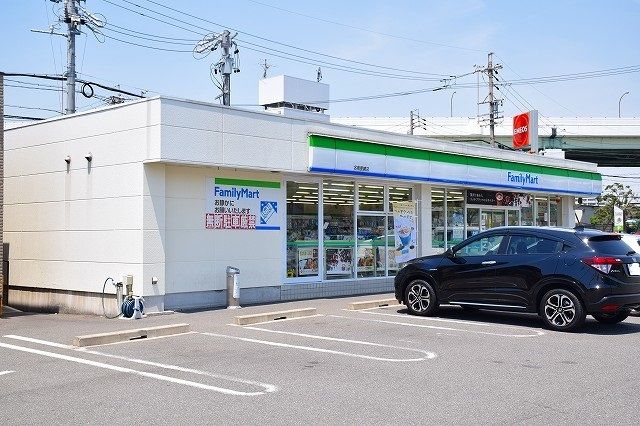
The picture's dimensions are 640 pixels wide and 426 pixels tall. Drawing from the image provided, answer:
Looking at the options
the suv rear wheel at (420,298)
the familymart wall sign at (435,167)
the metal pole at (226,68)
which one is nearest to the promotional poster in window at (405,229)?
the familymart wall sign at (435,167)

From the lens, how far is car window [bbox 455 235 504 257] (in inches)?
483

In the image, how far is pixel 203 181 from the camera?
14.6 m

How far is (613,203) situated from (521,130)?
157ft

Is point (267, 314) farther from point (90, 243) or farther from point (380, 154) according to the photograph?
point (380, 154)

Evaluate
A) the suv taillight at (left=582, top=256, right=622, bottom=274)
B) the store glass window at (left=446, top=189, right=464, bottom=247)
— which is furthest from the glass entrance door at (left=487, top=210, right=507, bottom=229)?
the suv taillight at (left=582, top=256, right=622, bottom=274)

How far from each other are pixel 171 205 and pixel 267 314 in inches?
125

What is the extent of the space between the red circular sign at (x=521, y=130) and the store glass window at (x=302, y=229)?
1626cm

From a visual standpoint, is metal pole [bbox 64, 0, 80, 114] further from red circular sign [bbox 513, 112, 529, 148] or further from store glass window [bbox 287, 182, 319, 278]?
red circular sign [bbox 513, 112, 529, 148]

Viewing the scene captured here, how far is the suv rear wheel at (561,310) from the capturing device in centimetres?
1087

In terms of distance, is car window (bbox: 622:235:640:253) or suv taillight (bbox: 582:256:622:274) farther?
car window (bbox: 622:235:640:253)

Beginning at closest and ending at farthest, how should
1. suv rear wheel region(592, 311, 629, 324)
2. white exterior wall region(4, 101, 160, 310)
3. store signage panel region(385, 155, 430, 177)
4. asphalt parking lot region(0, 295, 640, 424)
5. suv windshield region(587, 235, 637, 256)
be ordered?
asphalt parking lot region(0, 295, 640, 424), suv windshield region(587, 235, 637, 256), suv rear wheel region(592, 311, 629, 324), white exterior wall region(4, 101, 160, 310), store signage panel region(385, 155, 430, 177)

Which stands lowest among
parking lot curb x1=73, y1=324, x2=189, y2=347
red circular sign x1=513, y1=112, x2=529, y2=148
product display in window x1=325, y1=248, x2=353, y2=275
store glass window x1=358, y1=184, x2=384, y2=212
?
parking lot curb x1=73, y1=324, x2=189, y2=347

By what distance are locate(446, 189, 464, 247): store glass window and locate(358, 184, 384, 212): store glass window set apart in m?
3.44

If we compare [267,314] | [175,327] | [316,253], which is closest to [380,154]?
[316,253]
